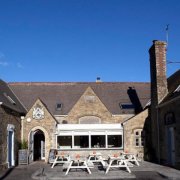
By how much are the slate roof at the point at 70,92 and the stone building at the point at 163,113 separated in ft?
17.8

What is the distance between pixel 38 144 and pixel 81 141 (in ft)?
13.1

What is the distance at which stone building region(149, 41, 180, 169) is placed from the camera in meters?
20.4

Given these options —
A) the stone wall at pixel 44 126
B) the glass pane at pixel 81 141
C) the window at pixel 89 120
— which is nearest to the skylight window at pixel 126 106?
the window at pixel 89 120

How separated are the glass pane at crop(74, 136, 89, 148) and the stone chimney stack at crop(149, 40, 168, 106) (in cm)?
728

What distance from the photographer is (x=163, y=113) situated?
22531 mm

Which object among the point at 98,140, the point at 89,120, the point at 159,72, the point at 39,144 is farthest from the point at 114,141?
the point at 159,72

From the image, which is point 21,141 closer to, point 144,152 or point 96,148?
point 96,148

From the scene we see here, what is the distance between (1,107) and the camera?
2062 centimetres

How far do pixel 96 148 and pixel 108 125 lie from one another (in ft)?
6.54

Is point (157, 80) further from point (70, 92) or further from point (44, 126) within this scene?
point (70, 92)

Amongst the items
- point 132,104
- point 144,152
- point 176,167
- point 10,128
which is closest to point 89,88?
point 132,104

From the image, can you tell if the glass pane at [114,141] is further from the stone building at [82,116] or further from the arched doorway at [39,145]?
the arched doorway at [39,145]

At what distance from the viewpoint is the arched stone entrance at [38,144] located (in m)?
26.5

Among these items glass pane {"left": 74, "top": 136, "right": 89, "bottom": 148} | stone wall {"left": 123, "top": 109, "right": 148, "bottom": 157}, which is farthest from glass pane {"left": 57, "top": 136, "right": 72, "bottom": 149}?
stone wall {"left": 123, "top": 109, "right": 148, "bottom": 157}
